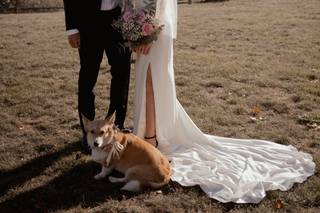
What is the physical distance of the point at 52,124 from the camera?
6719 mm

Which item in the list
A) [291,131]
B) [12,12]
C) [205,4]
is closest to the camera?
[291,131]

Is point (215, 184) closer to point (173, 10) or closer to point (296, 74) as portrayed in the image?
point (173, 10)

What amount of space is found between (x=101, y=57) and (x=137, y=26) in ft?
2.44

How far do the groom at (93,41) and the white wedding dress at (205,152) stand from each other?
0.82 ft

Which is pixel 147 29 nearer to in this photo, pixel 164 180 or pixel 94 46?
pixel 94 46

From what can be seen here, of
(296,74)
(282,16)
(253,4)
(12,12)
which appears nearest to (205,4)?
(253,4)

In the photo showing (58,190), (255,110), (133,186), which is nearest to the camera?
(133,186)

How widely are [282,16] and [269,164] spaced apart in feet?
39.8

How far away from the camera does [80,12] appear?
5.39 m

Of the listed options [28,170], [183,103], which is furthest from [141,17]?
[183,103]

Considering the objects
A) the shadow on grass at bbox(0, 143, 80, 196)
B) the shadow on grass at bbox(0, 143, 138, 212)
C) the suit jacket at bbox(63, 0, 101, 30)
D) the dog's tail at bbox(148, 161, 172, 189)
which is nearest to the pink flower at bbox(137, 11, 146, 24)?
the suit jacket at bbox(63, 0, 101, 30)

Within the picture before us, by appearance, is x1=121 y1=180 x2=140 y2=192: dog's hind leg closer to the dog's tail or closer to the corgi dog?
the corgi dog

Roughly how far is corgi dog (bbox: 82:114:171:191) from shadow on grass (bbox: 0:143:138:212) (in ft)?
0.49

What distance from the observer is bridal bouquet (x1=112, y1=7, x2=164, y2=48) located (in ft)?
16.8
